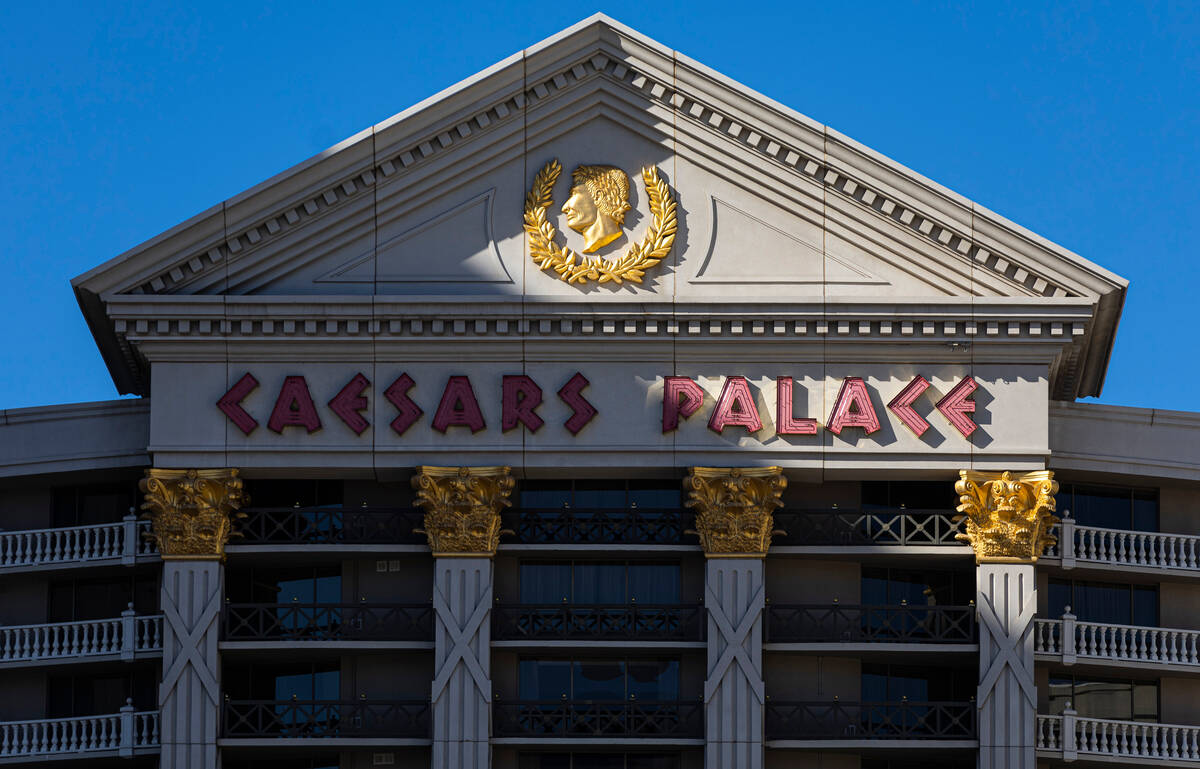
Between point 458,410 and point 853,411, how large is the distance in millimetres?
10214

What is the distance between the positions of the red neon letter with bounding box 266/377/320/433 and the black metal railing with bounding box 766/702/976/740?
14.0 metres

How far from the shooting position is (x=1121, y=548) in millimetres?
62094

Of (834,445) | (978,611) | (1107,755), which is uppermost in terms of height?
(834,445)

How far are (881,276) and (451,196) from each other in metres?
11.5

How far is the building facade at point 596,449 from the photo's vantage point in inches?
2365

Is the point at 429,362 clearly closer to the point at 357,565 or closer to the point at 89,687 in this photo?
the point at 357,565

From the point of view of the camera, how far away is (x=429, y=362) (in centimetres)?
6081

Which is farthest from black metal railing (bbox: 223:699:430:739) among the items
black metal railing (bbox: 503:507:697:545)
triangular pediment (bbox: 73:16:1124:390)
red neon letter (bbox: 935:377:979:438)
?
red neon letter (bbox: 935:377:979:438)

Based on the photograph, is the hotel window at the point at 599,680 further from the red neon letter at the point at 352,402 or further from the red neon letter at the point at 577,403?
the red neon letter at the point at 352,402

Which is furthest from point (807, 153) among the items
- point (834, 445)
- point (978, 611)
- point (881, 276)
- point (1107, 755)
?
point (1107, 755)

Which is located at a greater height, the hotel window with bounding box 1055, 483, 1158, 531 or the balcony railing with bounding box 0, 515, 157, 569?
the hotel window with bounding box 1055, 483, 1158, 531

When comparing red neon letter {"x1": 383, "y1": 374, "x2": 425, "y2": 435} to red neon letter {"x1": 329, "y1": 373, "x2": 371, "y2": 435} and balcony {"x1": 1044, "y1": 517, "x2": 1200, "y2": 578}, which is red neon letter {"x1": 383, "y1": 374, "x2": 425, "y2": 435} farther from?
balcony {"x1": 1044, "y1": 517, "x2": 1200, "y2": 578}

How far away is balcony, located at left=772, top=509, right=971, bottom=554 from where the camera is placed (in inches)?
2409

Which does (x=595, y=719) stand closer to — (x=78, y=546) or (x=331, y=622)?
(x=331, y=622)
